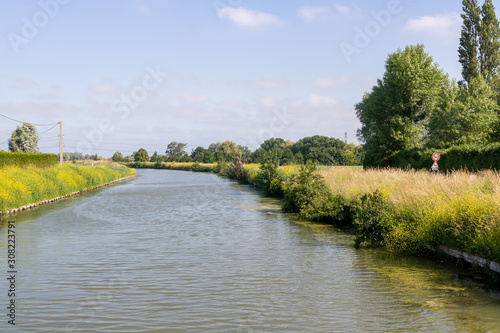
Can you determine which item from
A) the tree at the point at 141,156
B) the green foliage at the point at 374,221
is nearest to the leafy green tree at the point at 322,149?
the tree at the point at 141,156

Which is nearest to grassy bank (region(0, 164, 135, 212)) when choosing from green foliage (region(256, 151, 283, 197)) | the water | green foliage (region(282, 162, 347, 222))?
the water

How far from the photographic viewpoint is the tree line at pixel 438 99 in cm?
3634

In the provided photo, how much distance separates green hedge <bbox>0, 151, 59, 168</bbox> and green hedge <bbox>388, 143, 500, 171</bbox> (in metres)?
29.0

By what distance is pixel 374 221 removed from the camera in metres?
12.7

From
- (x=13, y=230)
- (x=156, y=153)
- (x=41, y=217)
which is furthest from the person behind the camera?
(x=156, y=153)

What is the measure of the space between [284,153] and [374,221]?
9201 centimetres

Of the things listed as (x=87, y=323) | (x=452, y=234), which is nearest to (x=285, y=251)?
(x=452, y=234)

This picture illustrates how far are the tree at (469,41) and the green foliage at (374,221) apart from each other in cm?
3901

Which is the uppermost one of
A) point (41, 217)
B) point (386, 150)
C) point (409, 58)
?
point (409, 58)

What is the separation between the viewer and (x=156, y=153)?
15188 cm

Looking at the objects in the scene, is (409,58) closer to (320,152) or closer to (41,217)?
(41,217)

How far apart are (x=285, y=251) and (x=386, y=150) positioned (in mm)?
32037

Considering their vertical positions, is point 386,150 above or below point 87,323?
above

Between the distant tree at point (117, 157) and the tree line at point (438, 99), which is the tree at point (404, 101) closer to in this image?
the tree line at point (438, 99)
